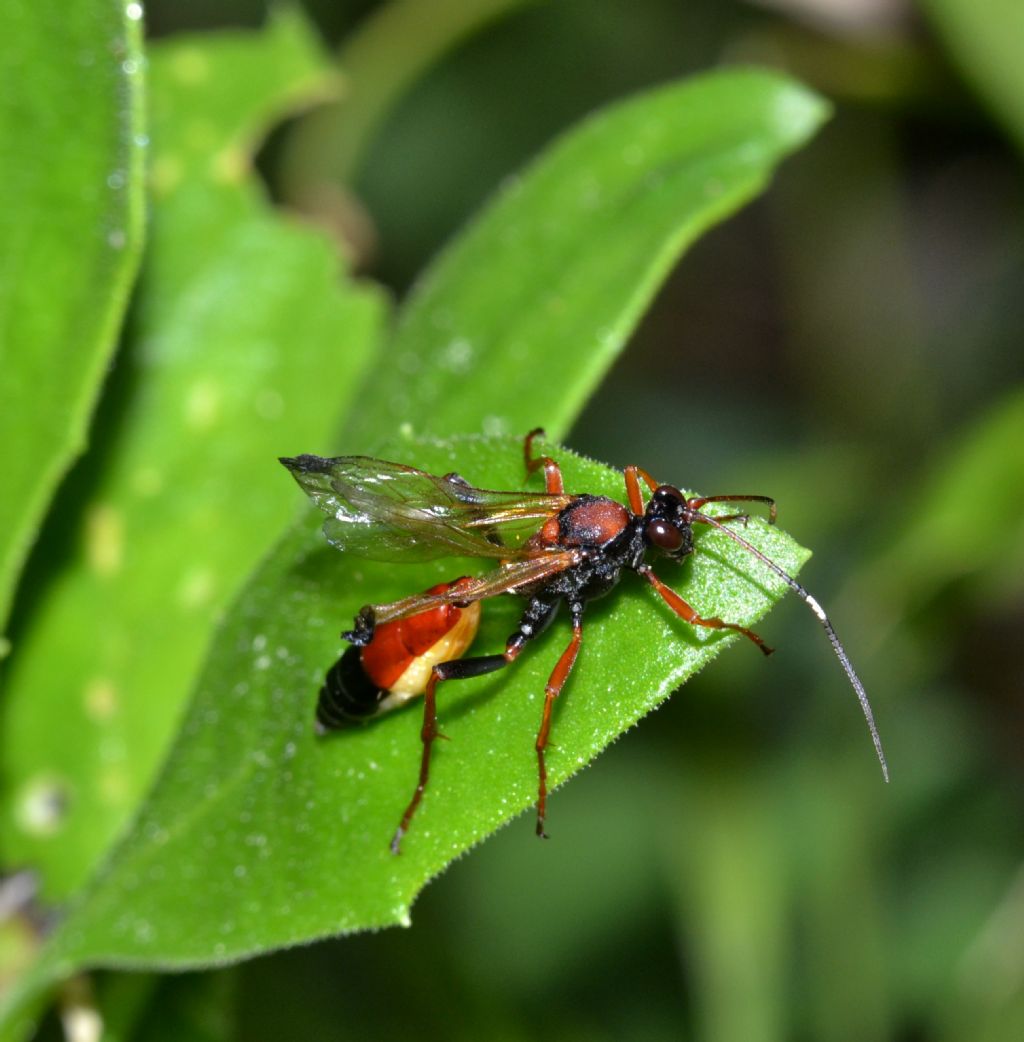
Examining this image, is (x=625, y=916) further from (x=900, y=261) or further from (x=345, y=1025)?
(x=900, y=261)

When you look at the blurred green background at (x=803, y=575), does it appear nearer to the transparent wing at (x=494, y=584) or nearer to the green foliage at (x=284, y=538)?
the green foliage at (x=284, y=538)

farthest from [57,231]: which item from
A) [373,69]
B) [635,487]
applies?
[373,69]

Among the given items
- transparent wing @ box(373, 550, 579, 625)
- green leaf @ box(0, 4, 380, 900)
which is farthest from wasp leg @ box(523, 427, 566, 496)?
green leaf @ box(0, 4, 380, 900)

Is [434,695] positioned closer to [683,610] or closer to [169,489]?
[683,610]

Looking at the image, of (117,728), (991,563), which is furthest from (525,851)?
(117,728)

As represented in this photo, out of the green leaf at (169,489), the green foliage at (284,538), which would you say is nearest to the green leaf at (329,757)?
the green foliage at (284,538)

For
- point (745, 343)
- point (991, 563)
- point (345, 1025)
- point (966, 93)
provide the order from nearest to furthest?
1. point (345, 1025)
2. point (991, 563)
3. point (966, 93)
4. point (745, 343)
